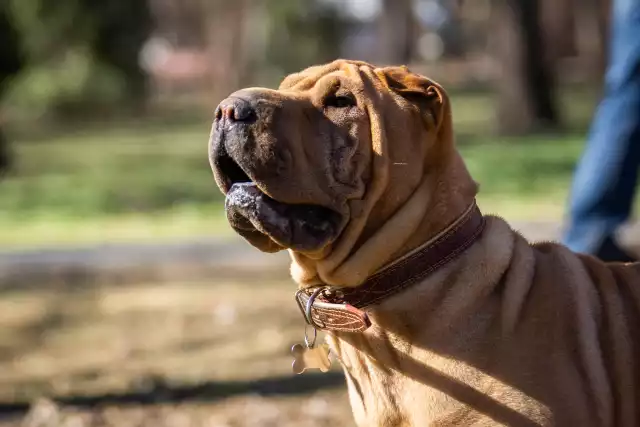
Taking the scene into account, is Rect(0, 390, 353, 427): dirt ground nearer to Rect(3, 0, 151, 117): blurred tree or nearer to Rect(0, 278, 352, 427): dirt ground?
Rect(0, 278, 352, 427): dirt ground

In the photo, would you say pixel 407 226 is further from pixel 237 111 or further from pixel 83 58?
pixel 83 58

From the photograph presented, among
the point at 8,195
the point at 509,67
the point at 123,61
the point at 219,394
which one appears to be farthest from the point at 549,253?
the point at 123,61

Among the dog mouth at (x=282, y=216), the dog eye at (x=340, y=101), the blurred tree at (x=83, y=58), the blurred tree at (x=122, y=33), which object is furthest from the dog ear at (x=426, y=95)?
the blurred tree at (x=122, y=33)

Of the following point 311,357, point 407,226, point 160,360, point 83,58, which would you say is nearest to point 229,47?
point 83,58

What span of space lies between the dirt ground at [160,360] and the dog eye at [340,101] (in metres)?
2.21

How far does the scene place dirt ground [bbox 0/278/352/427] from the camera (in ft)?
15.7

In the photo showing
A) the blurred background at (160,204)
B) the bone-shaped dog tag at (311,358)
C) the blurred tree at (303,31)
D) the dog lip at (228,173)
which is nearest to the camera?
the dog lip at (228,173)

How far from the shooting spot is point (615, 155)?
468cm

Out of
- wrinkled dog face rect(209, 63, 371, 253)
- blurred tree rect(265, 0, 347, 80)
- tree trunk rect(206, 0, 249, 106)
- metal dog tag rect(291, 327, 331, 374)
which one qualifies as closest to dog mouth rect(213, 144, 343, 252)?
wrinkled dog face rect(209, 63, 371, 253)

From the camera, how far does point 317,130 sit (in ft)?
9.03

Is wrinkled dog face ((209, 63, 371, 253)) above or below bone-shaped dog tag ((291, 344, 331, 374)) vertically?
above

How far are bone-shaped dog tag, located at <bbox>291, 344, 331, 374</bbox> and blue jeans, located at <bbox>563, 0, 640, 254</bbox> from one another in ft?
6.51

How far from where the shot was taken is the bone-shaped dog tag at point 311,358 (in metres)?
3.14

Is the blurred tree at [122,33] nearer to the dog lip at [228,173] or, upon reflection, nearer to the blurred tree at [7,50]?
the blurred tree at [7,50]
